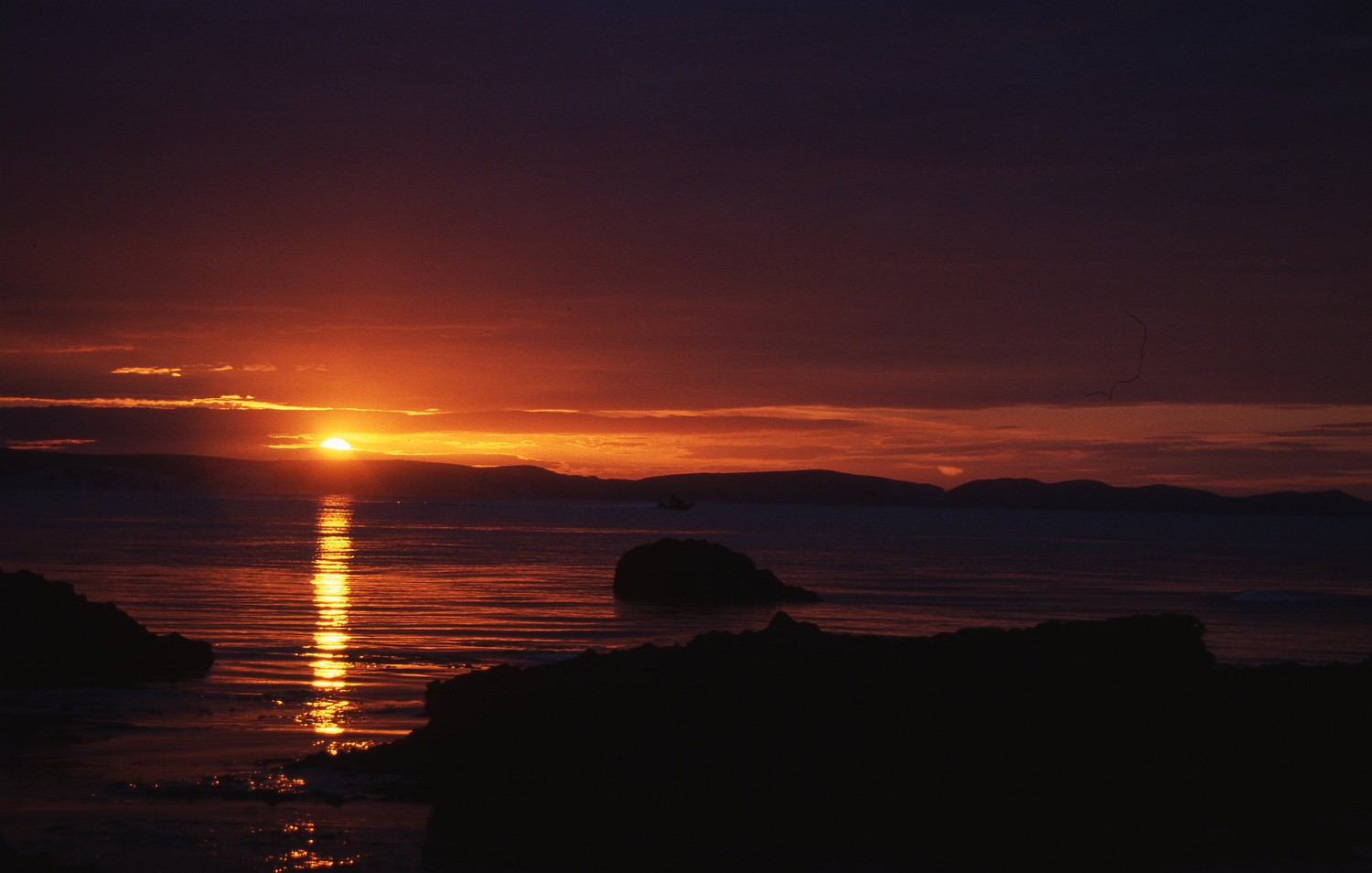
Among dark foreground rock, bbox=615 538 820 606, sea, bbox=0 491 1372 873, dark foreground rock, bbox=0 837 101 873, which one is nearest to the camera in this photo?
dark foreground rock, bbox=0 837 101 873

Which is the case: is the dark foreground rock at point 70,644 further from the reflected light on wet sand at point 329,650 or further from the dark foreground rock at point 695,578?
the dark foreground rock at point 695,578

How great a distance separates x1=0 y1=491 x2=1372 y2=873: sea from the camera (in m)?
12.9

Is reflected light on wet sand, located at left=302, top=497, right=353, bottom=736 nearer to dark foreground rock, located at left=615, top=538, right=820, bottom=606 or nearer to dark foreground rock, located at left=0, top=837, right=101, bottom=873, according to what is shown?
dark foreground rock, located at left=0, top=837, right=101, bottom=873

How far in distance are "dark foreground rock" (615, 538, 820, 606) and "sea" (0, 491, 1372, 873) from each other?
6.41ft

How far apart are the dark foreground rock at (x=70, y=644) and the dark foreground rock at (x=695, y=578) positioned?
2741 cm

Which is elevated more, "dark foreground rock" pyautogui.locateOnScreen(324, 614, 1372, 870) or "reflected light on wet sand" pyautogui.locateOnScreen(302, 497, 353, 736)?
"dark foreground rock" pyautogui.locateOnScreen(324, 614, 1372, 870)

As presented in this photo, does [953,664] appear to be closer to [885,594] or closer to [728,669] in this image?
[728,669]

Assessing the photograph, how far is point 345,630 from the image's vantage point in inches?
1341

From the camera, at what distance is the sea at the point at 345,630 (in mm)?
12875

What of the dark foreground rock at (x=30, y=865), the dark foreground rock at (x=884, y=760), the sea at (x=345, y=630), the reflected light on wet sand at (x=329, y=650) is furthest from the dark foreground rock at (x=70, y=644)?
the dark foreground rock at (x=30, y=865)

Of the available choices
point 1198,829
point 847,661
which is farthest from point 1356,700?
point 847,661

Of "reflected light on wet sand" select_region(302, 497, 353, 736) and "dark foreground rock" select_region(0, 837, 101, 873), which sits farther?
"reflected light on wet sand" select_region(302, 497, 353, 736)

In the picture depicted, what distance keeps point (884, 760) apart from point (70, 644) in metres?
16.4

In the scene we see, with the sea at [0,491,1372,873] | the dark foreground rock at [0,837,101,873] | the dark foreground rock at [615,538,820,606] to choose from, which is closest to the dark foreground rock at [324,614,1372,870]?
the sea at [0,491,1372,873]
